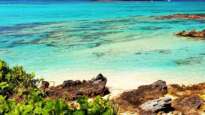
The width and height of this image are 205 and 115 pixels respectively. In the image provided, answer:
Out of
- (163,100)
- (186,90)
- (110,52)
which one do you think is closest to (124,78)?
(186,90)

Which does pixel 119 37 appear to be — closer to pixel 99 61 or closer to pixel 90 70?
pixel 99 61

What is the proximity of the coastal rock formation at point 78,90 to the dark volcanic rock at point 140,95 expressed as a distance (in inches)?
34.1

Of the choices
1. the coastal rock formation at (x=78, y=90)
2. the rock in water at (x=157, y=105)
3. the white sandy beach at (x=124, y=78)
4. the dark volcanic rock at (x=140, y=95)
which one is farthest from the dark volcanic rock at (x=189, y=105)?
the white sandy beach at (x=124, y=78)

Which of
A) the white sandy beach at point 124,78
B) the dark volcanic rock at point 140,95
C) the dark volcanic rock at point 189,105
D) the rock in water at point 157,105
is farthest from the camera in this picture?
the white sandy beach at point 124,78

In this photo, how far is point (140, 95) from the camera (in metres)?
13.1

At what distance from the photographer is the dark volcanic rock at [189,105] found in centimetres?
1149

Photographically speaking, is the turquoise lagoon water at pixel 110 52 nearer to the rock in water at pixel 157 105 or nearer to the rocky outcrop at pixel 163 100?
the rocky outcrop at pixel 163 100

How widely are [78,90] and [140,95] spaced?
199 centimetres

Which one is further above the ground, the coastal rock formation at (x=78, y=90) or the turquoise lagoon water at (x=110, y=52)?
the coastal rock formation at (x=78, y=90)

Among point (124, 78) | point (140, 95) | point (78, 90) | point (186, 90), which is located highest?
point (78, 90)

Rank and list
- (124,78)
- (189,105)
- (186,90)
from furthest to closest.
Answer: (124,78)
(186,90)
(189,105)

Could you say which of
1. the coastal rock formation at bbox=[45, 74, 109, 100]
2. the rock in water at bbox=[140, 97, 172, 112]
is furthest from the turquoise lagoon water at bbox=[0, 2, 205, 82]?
the rock in water at bbox=[140, 97, 172, 112]

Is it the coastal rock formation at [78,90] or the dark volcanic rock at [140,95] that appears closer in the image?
the dark volcanic rock at [140,95]

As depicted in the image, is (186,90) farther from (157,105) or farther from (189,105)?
(157,105)
